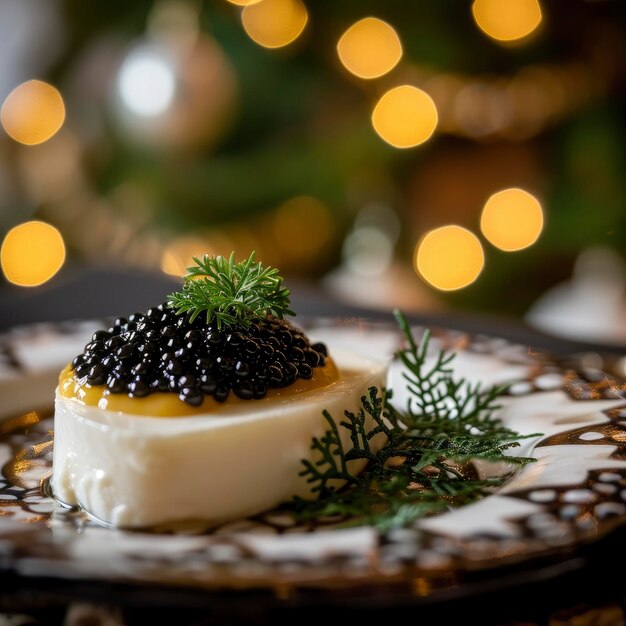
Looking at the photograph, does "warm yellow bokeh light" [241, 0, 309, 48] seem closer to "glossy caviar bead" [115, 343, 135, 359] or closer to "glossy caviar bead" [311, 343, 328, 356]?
"glossy caviar bead" [311, 343, 328, 356]

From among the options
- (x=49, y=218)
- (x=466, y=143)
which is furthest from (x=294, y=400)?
(x=49, y=218)

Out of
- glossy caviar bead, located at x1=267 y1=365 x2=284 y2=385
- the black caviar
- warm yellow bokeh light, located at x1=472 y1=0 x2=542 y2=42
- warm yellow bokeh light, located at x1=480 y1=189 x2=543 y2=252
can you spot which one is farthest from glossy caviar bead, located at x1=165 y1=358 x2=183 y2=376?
warm yellow bokeh light, located at x1=472 y1=0 x2=542 y2=42

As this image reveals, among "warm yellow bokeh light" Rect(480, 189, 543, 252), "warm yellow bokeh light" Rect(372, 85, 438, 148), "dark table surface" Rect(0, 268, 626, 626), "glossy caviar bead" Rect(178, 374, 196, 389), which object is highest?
"warm yellow bokeh light" Rect(372, 85, 438, 148)

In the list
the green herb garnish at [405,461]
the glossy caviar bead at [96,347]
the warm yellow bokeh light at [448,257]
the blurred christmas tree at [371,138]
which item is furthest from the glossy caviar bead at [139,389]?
the warm yellow bokeh light at [448,257]

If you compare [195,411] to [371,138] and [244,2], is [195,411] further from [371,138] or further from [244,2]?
[244,2]

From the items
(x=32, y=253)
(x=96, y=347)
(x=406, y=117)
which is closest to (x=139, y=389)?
(x=96, y=347)

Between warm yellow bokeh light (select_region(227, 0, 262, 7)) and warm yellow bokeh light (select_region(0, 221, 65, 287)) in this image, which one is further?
warm yellow bokeh light (select_region(0, 221, 65, 287))

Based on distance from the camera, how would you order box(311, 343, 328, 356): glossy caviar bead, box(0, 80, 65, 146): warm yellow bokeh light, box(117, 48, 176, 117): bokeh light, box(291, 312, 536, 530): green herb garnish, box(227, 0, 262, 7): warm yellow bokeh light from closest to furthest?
box(291, 312, 536, 530): green herb garnish < box(311, 343, 328, 356): glossy caviar bead < box(117, 48, 176, 117): bokeh light < box(227, 0, 262, 7): warm yellow bokeh light < box(0, 80, 65, 146): warm yellow bokeh light
